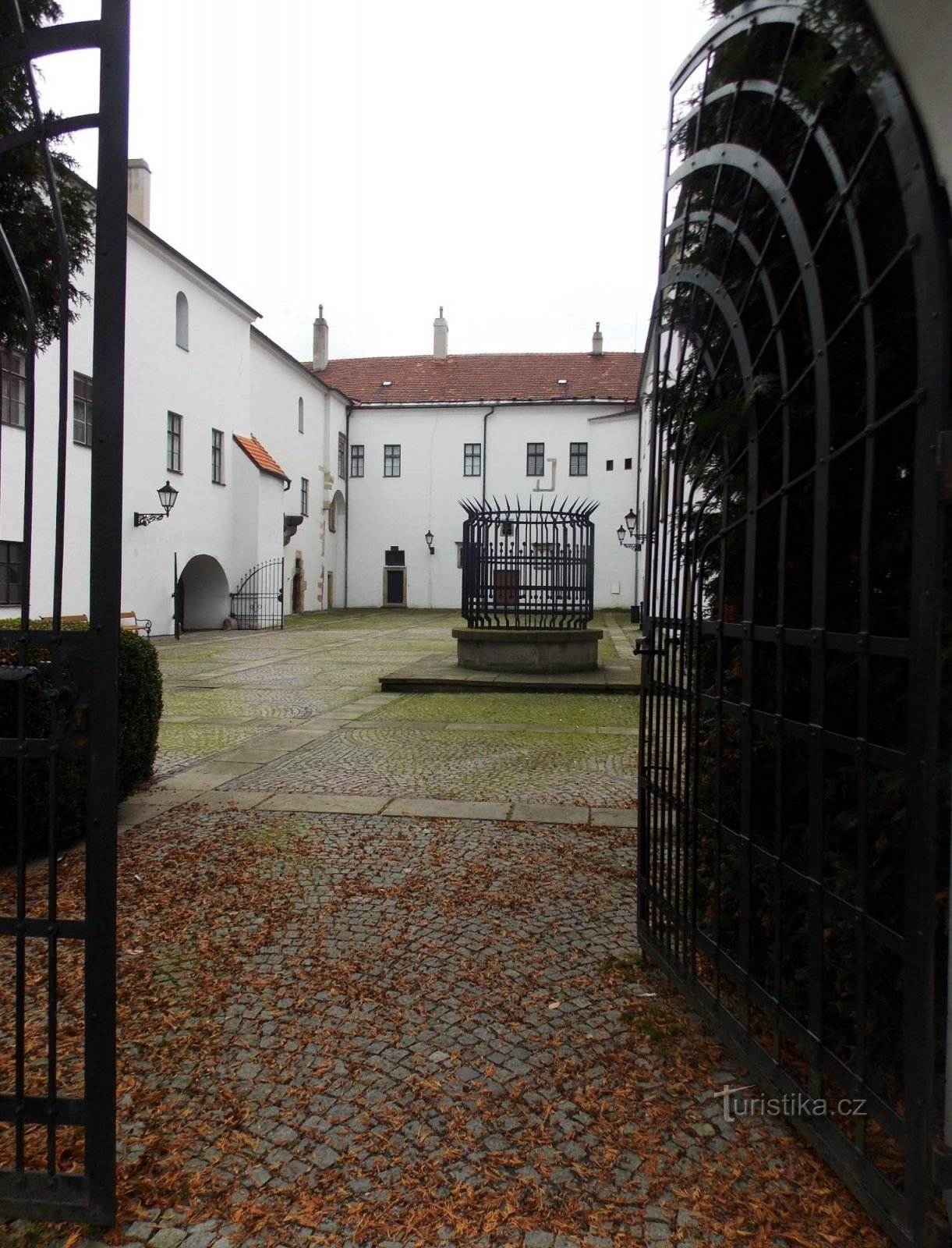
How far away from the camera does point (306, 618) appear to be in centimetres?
3206

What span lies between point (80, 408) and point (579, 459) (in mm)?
25182

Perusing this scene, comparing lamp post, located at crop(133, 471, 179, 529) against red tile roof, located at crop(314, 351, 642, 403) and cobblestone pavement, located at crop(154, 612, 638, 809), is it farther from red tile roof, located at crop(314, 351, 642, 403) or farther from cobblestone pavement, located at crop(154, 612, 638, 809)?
red tile roof, located at crop(314, 351, 642, 403)

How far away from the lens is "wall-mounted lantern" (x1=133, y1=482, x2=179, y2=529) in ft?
68.0

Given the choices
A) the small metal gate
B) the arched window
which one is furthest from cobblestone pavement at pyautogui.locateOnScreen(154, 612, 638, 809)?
the arched window

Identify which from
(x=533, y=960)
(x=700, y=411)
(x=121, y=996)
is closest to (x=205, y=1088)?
(x=121, y=996)

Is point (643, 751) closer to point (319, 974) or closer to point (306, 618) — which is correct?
point (319, 974)

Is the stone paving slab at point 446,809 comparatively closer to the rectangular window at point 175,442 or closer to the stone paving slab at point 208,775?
the stone paving slab at point 208,775

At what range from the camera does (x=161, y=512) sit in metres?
21.4

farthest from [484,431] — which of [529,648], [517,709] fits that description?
[517,709]

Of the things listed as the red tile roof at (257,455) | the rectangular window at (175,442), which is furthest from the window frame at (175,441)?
the red tile roof at (257,455)

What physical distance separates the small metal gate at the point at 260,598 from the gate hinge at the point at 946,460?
1004 inches

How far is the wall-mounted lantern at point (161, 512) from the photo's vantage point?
20.7 metres

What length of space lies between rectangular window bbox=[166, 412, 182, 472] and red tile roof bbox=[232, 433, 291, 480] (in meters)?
3.20

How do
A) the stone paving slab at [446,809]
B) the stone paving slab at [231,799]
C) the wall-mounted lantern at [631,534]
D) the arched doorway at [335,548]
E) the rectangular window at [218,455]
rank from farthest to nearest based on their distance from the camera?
the arched doorway at [335,548] → the rectangular window at [218,455] → the wall-mounted lantern at [631,534] → the stone paving slab at [231,799] → the stone paving slab at [446,809]
